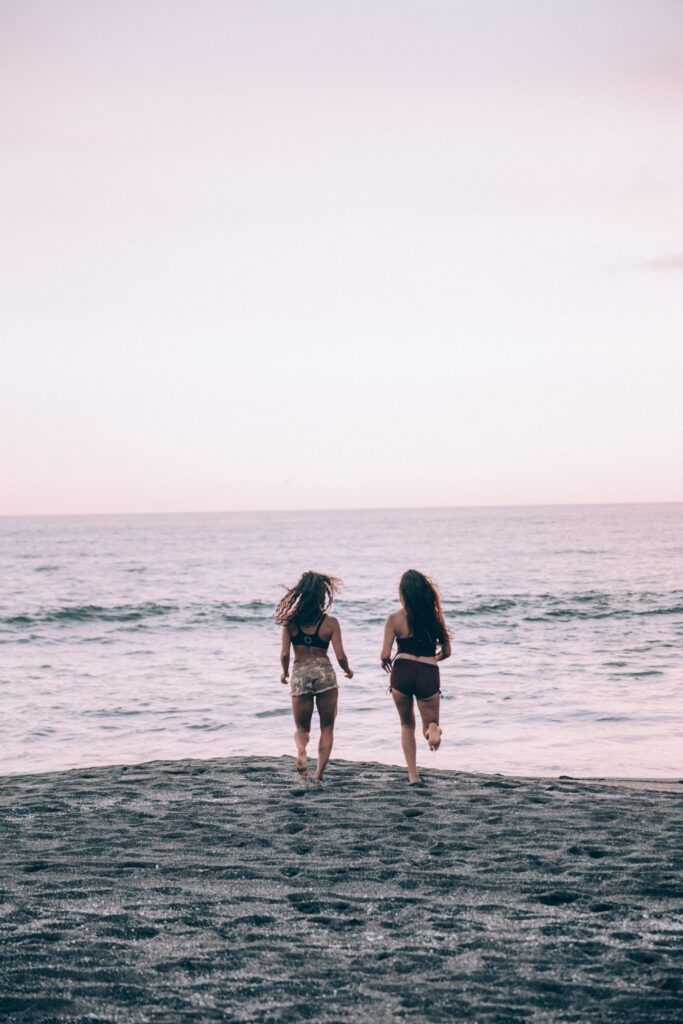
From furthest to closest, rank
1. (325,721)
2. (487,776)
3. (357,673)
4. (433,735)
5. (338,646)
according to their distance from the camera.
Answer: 1. (357,673)
2. (487,776)
3. (325,721)
4. (338,646)
5. (433,735)

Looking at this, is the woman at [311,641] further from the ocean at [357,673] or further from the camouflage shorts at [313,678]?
the ocean at [357,673]

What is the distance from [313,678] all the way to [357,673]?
320 inches

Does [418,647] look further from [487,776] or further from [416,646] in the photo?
[487,776]

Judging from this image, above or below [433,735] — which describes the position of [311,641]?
above

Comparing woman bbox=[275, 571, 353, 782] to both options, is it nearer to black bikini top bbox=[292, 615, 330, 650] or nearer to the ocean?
black bikini top bbox=[292, 615, 330, 650]

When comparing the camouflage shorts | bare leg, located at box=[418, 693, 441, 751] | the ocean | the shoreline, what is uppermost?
the camouflage shorts

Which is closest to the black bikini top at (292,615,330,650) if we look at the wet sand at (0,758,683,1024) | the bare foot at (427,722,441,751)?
the bare foot at (427,722,441,751)

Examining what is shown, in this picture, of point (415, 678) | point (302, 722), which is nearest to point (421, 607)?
point (415, 678)

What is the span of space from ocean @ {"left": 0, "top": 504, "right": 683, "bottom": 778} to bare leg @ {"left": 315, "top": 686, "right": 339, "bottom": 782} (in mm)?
2117

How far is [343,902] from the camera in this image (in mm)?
4715

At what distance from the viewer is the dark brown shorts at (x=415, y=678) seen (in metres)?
7.18

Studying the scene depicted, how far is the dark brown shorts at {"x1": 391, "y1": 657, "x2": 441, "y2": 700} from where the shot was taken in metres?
7.18

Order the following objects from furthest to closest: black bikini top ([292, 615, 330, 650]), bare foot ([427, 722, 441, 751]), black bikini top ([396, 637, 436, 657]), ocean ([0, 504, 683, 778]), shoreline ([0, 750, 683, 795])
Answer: ocean ([0, 504, 683, 778])
shoreline ([0, 750, 683, 795])
black bikini top ([292, 615, 330, 650])
black bikini top ([396, 637, 436, 657])
bare foot ([427, 722, 441, 751])

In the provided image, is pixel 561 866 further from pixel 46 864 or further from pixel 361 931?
pixel 46 864
